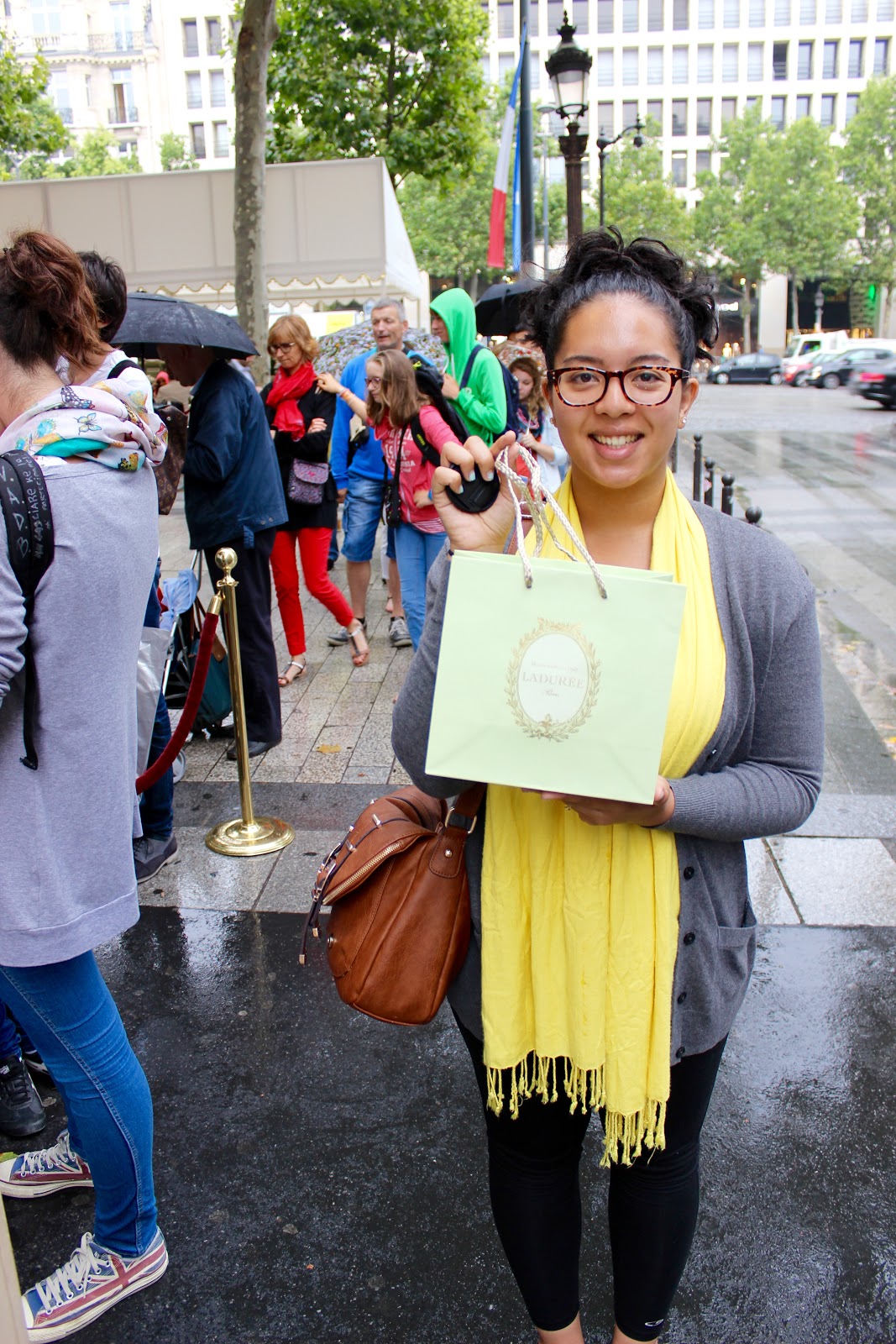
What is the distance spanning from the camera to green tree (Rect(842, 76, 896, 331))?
56250 mm

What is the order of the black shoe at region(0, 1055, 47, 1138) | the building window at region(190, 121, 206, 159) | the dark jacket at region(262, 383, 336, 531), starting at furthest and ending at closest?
1. the building window at region(190, 121, 206, 159)
2. the dark jacket at region(262, 383, 336, 531)
3. the black shoe at region(0, 1055, 47, 1138)

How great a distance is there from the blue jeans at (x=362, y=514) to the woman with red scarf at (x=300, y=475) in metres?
0.19

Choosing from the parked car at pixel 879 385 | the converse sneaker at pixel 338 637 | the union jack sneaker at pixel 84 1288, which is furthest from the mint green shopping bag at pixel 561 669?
the parked car at pixel 879 385

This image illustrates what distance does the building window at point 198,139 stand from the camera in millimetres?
72812

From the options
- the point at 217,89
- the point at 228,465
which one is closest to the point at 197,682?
the point at 228,465

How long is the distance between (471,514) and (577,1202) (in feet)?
4.12

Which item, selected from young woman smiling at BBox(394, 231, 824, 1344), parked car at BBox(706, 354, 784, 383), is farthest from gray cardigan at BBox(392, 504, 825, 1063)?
parked car at BBox(706, 354, 784, 383)

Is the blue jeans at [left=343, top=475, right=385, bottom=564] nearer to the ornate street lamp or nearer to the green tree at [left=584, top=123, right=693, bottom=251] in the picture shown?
the ornate street lamp

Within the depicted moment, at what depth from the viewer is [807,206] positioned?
56250mm

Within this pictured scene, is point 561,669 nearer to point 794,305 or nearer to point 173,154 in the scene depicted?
point 794,305

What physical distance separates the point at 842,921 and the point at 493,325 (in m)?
6.37

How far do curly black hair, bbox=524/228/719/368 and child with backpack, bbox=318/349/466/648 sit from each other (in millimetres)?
3578

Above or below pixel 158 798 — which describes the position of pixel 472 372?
above

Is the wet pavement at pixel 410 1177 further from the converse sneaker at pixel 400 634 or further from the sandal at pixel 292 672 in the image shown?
the converse sneaker at pixel 400 634
